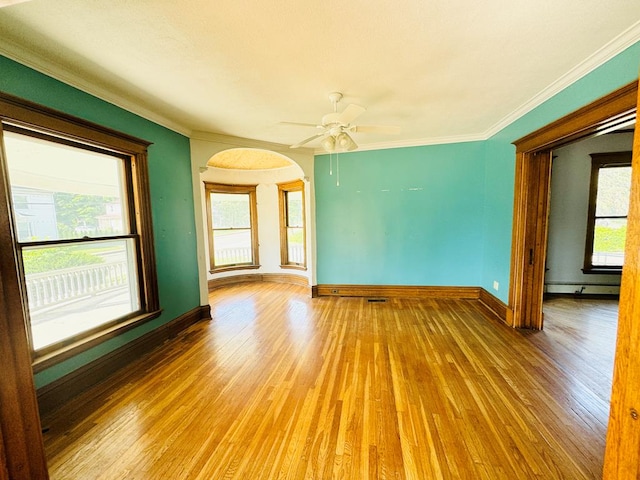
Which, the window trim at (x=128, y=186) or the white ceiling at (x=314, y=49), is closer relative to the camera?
the white ceiling at (x=314, y=49)

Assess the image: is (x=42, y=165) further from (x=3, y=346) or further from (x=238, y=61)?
(x=3, y=346)

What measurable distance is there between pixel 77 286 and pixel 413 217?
447 cm

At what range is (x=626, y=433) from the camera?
63cm

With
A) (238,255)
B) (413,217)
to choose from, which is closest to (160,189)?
(238,255)

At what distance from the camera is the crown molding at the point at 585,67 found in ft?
6.00

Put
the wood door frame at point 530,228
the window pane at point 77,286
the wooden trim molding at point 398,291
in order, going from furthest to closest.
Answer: the wooden trim molding at point 398,291 → the wood door frame at point 530,228 → the window pane at point 77,286

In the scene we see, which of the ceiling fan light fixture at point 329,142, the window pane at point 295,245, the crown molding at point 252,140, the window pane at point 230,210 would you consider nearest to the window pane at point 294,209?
the window pane at point 295,245

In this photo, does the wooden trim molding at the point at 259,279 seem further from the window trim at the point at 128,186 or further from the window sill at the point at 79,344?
the window sill at the point at 79,344

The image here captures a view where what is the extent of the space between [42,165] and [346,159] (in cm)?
377

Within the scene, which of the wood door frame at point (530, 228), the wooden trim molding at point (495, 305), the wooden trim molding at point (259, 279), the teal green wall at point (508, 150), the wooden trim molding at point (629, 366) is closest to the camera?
the wooden trim molding at point (629, 366)

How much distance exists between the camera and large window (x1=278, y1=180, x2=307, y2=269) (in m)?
5.82

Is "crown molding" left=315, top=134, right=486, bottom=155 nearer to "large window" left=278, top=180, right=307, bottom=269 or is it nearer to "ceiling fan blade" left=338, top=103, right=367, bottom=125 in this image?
"large window" left=278, top=180, right=307, bottom=269

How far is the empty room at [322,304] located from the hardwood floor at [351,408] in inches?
0.7

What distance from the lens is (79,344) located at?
2283 millimetres
